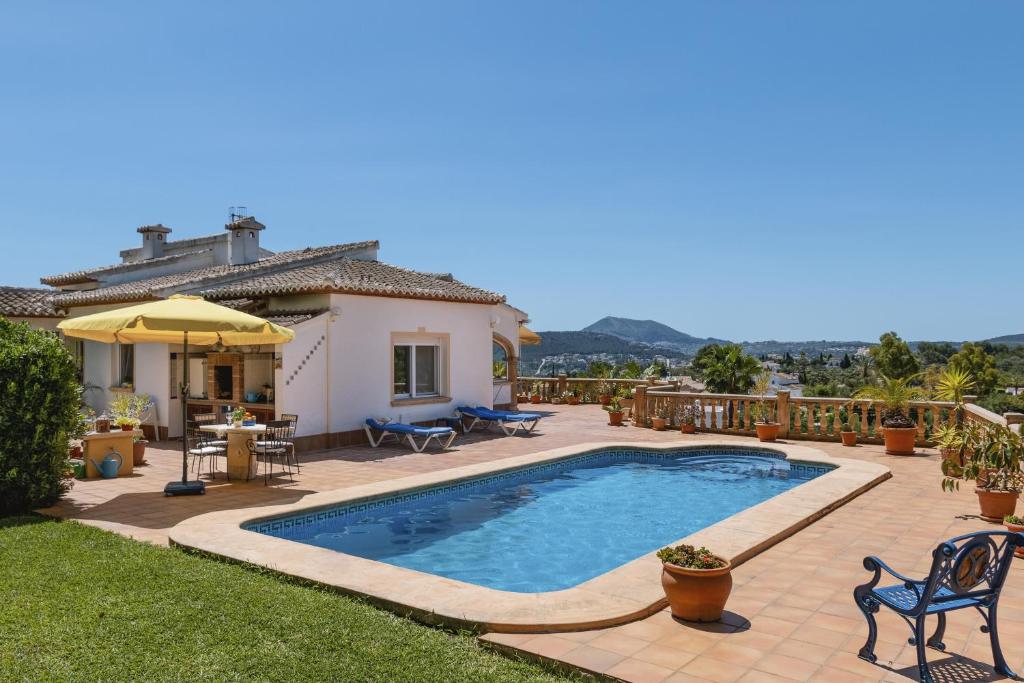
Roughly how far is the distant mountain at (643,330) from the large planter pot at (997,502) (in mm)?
152696

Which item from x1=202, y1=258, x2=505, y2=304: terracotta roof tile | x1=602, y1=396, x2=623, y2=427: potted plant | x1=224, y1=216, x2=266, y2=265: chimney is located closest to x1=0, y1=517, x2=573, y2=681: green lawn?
x1=202, y1=258, x2=505, y2=304: terracotta roof tile

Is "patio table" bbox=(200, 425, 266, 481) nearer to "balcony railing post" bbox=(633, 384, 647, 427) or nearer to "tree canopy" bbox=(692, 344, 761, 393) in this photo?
"balcony railing post" bbox=(633, 384, 647, 427)

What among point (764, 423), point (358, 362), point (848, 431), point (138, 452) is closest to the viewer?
point (138, 452)

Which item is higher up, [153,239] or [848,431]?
[153,239]

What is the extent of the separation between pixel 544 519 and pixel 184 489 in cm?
558

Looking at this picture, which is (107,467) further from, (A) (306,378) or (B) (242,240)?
(B) (242,240)

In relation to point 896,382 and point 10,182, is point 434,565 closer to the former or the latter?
point 896,382

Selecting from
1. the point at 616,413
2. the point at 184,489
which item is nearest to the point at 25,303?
the point at 184,489

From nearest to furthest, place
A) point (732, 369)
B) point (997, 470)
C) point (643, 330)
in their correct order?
point (997, 470) → point (732, 369) → point (643, 330)

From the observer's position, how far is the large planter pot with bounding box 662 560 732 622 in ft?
17.4

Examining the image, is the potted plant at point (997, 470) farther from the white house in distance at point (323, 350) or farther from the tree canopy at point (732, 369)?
the tree canopy at point (732, 369)

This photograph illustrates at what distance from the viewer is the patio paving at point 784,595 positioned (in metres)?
4.60

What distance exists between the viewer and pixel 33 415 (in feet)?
29.9

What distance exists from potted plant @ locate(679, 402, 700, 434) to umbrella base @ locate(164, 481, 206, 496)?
12327 mm
